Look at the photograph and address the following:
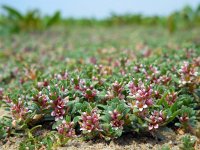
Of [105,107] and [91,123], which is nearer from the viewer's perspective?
[91,123]

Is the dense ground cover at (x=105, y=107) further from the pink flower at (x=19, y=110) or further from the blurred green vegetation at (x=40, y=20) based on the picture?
the blurred green vegetation at (x=40, y=20)

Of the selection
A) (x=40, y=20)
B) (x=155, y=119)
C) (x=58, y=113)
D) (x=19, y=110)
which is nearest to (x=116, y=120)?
(x=155, y=119)

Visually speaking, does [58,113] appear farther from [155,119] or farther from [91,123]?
[155,119]

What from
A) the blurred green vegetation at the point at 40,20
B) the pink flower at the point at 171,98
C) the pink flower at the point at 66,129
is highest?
the blurred green vegetation at the point at 40,20

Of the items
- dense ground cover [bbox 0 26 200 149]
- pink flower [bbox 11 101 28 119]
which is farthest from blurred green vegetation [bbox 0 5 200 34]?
pink flower [bbox 11 101 28 119]

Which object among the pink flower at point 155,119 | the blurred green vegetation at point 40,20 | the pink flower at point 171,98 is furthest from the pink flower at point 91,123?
the blurred green vegetation at point 40,20

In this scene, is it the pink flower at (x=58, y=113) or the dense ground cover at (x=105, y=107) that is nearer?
the dense ground cover at (x=105, y=107)

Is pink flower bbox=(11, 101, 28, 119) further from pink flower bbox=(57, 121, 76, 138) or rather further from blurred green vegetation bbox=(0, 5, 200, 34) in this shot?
blurred green vegetation bbox=(0, 5, 200, 34)

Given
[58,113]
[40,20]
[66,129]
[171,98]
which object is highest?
[40,20]

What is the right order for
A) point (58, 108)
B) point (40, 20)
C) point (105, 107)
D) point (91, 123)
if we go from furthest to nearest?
point (40, 20)
point (58, 108)
point (105, 107)
point (91, 123)

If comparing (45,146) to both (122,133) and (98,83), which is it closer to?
(122,133)

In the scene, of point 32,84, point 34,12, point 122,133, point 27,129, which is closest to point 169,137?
point 122,133
